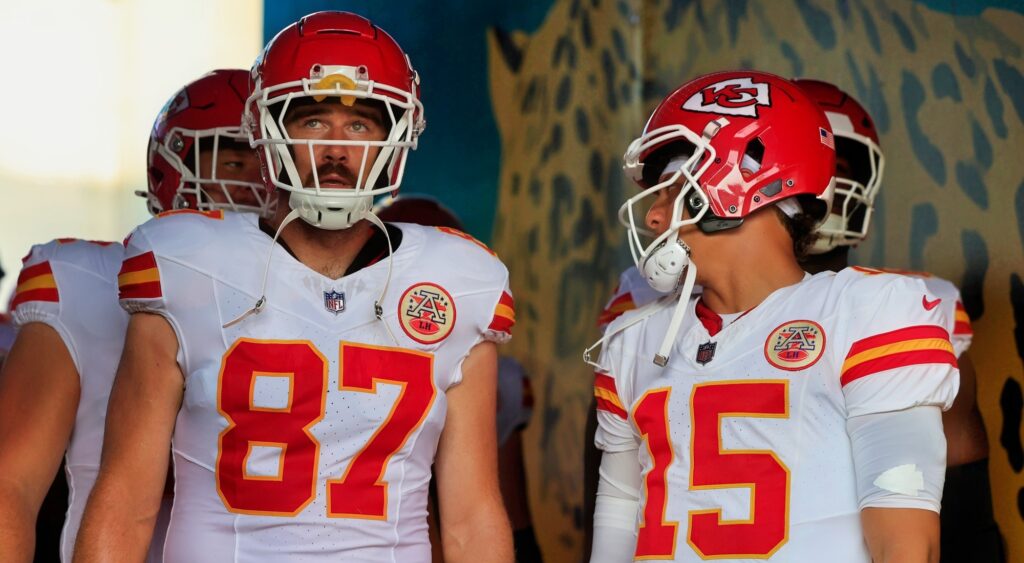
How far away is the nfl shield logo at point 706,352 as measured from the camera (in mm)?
2459

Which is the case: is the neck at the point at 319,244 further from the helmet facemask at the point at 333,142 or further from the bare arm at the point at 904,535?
the bare arm at the point at 904,535

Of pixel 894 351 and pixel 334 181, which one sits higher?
pixel 334 181

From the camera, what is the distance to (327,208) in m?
2.40

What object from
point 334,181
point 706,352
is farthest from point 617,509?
point 334,181

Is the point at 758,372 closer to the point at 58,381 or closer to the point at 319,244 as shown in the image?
the point at 319,244

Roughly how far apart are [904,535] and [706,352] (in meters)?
0.50

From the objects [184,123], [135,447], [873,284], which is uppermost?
[184,123]

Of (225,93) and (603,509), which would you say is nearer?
(603,509)

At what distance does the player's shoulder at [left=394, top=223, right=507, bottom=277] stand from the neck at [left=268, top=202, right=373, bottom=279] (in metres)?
0.12

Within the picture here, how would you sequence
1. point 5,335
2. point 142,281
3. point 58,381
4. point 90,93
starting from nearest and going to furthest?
point 142,281 → point 58,381 → point 5,335 → point 90,93

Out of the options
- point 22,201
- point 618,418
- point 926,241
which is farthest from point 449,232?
point 22,201

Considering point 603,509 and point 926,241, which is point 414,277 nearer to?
point 603,509

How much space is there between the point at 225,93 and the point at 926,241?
5.99 feet

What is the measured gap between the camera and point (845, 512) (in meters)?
2.26
